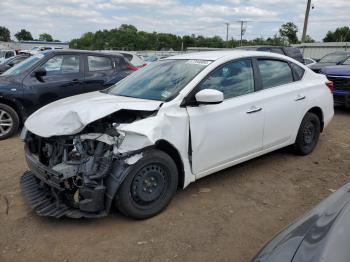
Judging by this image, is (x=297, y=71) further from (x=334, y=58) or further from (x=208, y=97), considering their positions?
(x=334, y=58)

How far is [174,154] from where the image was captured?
4.02 m

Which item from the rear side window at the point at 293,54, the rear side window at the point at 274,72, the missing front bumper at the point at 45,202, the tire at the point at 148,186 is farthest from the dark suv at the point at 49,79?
the rear side window at the point at 293,54

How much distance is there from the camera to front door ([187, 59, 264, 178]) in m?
4.14

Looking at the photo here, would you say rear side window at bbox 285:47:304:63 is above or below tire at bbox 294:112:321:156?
above

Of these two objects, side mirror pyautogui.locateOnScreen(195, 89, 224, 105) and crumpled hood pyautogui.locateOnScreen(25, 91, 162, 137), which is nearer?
crumpled hood pyautogui.locateOnScreen(25, 91, 162, 137)

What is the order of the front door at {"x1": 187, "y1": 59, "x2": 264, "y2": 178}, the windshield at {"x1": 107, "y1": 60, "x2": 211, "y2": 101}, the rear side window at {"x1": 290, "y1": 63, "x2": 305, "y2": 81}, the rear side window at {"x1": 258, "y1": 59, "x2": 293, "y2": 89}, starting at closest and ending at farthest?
the front door at {"x1": 187, "y1": 59, "x2": 264, "y2": 178}
the windshield at {"x1": 107, "y1": 60, "x2": 211, "y2": 101}
the rear side window at {"x1": 258, "y1": 59, "x2": 293, "y2": 89}
the rear side window at {"x1": 290, "y1": 63, "x2": 305, "y2": 81}

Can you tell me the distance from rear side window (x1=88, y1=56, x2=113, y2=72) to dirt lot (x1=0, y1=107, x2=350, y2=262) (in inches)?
134

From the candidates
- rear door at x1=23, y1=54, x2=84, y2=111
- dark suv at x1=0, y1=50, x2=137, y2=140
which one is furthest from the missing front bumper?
rear door at x1=23, y1=54, x2=84, y2=111

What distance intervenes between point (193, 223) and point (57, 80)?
496 cm

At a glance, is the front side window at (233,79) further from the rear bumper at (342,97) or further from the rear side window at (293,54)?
the rear side window at (293,54)

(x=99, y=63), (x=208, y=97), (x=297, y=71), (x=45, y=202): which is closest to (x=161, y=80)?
(x=208, y=97)

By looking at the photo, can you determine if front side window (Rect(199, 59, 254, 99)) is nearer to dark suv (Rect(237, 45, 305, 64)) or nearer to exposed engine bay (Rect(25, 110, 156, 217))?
exposed engine bay (Rect(25, 110, 156, 217))

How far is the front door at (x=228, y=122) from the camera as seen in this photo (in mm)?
4141

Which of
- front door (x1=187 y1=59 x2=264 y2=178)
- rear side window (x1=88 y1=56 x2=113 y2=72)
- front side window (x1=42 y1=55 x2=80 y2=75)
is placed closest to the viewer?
front door (x1=187 y1=59 x2=264 y2=178)
